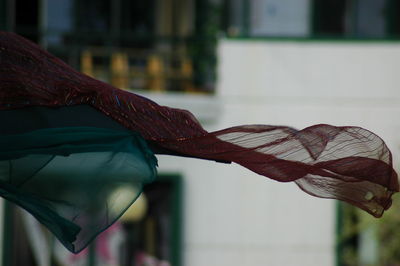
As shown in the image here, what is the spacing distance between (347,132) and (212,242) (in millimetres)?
8536

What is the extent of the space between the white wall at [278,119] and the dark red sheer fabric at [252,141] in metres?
8.23

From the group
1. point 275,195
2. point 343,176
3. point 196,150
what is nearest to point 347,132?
point 343,176

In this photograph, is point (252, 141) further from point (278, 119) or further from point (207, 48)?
point (207, 48)

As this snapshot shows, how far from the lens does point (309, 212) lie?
13336 mm

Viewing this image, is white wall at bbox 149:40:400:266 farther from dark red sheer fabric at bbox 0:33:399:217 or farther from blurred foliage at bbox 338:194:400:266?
dark red sheer fabric at bbox 0:33:399:217

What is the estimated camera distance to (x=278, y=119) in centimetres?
1326

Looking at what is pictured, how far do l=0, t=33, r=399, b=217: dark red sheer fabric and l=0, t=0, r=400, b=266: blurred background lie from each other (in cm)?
820

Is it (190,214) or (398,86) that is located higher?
(398,86)

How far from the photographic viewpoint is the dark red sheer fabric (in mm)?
4887

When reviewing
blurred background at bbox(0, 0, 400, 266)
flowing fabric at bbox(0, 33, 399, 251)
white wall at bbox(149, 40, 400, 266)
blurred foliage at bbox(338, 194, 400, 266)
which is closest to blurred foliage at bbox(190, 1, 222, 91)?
blurred background at bbox(0, 0, 400, 266)

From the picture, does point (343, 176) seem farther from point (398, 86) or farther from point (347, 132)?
point (398, 86)

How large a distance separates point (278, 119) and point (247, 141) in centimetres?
833

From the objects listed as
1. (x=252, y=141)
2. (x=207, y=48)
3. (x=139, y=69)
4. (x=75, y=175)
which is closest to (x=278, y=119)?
(x=207, y=48)

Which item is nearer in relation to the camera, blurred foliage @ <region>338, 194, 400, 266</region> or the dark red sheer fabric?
the dark red sheer fabric
